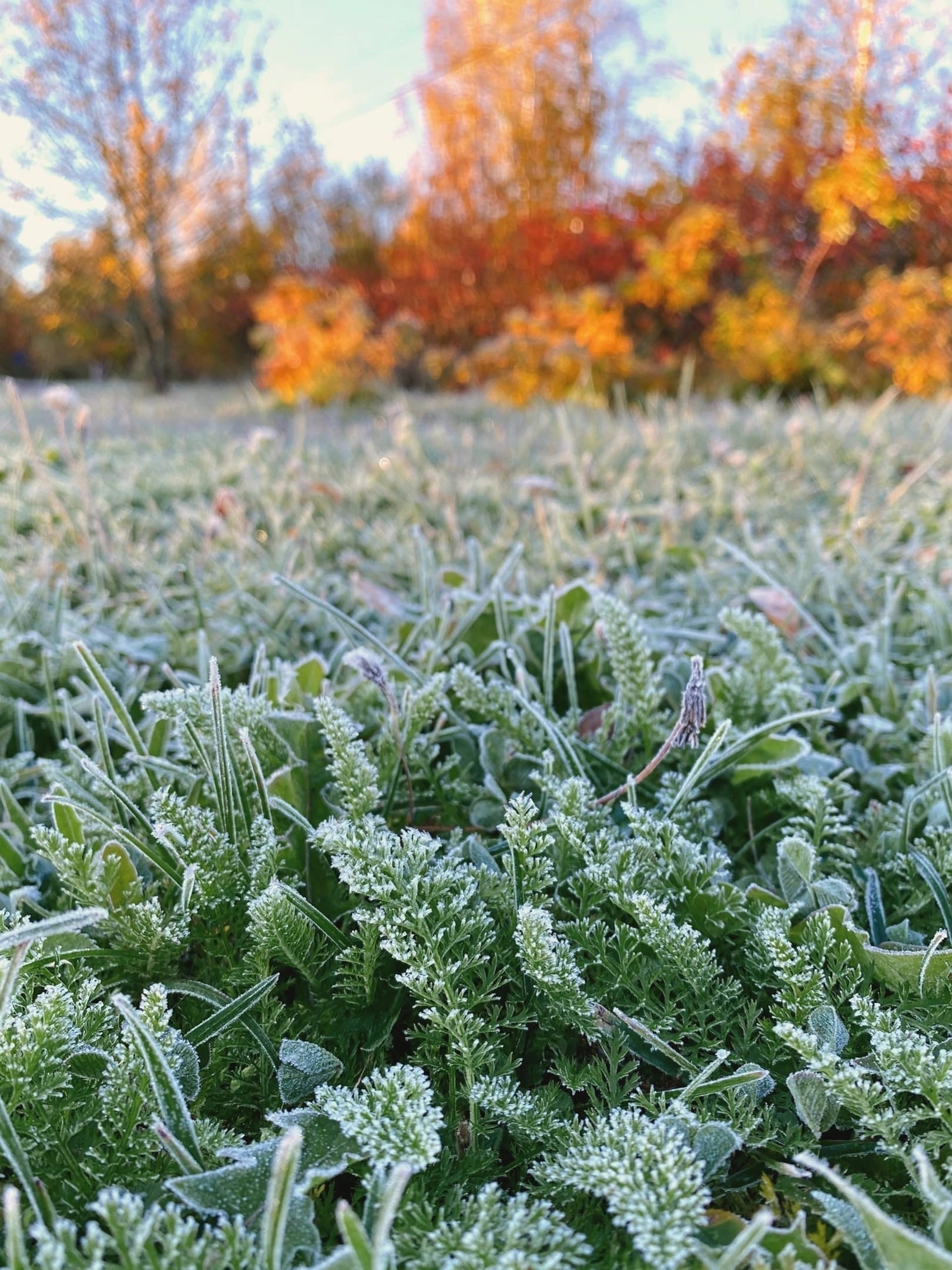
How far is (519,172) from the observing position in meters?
10.7

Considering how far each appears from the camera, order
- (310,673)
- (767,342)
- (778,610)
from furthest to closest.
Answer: (767,342)
(778,610)
(310,673)

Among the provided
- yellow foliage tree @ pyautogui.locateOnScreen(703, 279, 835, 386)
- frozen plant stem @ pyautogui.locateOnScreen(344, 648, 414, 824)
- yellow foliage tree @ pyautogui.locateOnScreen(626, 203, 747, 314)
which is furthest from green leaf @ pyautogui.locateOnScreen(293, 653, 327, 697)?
yellow foliage tree @ pyautogui.locateOnScreen(626, 203, 747, 314)

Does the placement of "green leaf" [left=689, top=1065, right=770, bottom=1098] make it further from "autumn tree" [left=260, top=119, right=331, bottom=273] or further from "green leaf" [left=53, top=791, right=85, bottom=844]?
"autumn tree" [left=260, top=119, right=331, bottom=273]

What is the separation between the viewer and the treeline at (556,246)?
232 inches

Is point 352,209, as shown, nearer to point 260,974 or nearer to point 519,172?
point 519,172

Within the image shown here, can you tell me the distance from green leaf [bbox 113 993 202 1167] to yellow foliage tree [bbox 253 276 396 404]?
538 cm

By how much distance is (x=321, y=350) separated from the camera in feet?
18.8

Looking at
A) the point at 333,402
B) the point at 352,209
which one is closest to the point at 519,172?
the point at 352,209

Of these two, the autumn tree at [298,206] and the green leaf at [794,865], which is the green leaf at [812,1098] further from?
the autumn tree at [298,206]

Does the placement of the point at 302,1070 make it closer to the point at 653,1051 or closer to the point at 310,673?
the point at 653,1051

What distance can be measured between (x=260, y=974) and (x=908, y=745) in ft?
2.56

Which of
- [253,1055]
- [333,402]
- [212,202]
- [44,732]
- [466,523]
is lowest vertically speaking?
[253,1055]

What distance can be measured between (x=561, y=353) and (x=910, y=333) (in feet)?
7.79

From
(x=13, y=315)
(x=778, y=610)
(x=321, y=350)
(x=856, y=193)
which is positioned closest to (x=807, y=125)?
(x=856, y=193)
